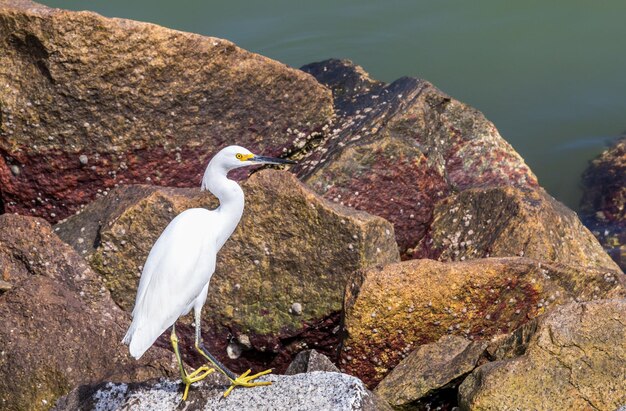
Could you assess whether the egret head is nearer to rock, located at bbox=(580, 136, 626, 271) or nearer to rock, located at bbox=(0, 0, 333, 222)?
rock, located at bbox=(0, 0, 333, 222)

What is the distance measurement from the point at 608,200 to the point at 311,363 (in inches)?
196

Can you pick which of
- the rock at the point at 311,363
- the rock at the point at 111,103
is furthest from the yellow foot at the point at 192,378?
the rock at the point at 111,103

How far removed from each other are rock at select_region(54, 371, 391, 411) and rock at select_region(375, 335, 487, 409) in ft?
1.58

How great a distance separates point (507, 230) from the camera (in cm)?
600

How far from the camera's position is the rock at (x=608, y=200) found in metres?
8.23

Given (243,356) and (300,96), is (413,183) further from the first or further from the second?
(243,356)

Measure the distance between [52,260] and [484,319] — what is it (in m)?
2.54

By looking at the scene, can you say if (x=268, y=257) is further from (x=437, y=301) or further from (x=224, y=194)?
(x=437, y=301)

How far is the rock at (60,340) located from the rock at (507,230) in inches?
92.3

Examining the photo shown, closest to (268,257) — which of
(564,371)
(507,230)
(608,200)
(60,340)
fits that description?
(60,340)

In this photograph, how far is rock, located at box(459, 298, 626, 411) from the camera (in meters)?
4.27

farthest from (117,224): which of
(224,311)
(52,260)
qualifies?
(224,311)

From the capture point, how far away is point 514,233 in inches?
235

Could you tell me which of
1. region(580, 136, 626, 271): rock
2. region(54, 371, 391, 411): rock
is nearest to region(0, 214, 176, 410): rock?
region(54, 371, 391, 411): rock
